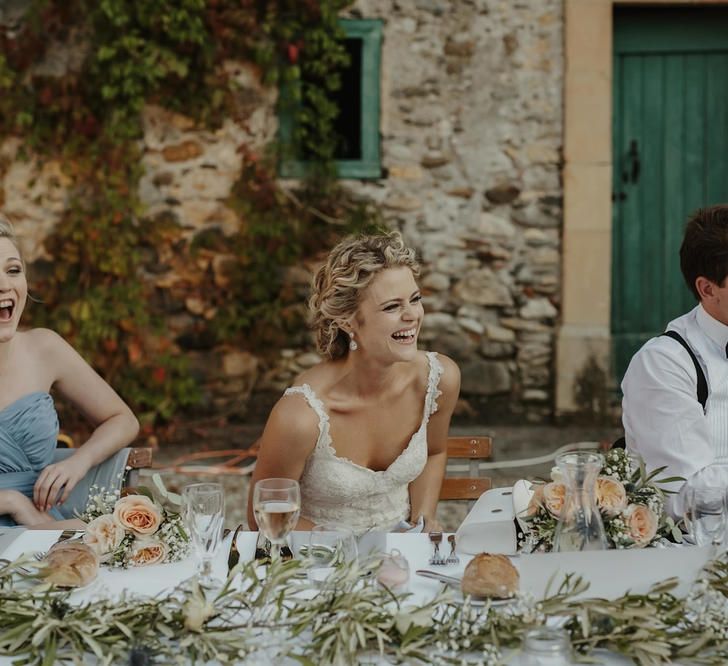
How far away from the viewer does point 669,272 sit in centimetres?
685

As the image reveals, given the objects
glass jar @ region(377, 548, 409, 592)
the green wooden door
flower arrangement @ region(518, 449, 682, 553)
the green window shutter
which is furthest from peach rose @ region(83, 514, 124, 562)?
the green wooden door

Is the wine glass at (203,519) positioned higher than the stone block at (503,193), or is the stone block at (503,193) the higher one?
the stone block at (503,193)

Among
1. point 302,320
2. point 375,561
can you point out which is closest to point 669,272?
point 302,320

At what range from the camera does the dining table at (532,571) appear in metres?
1.98

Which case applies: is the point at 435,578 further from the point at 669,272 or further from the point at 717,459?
the point at 669,272

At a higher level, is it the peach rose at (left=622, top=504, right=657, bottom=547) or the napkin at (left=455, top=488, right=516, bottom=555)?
the peach rose at (left=622, top=504, right=657, bottom=547)

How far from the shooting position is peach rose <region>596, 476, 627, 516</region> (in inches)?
85.7

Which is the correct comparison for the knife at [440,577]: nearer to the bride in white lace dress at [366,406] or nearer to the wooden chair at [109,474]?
the bride in white lace dress at [366,406]

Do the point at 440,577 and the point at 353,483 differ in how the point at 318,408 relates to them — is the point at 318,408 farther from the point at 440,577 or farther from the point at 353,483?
the point at 440,577

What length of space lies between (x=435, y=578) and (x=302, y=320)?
470cm

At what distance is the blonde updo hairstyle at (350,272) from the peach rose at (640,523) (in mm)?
1089

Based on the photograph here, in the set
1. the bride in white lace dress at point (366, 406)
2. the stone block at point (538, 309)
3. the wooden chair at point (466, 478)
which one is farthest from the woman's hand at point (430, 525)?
the stone block at point (538, 309)

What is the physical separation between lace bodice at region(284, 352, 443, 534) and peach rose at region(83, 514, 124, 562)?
0.88 metres

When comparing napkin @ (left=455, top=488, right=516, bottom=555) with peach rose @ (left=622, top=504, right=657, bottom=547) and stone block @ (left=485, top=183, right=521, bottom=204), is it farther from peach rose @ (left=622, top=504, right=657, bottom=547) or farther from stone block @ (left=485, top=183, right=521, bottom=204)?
stone block @ (left=485, top=183, right=521, bottom=204)
